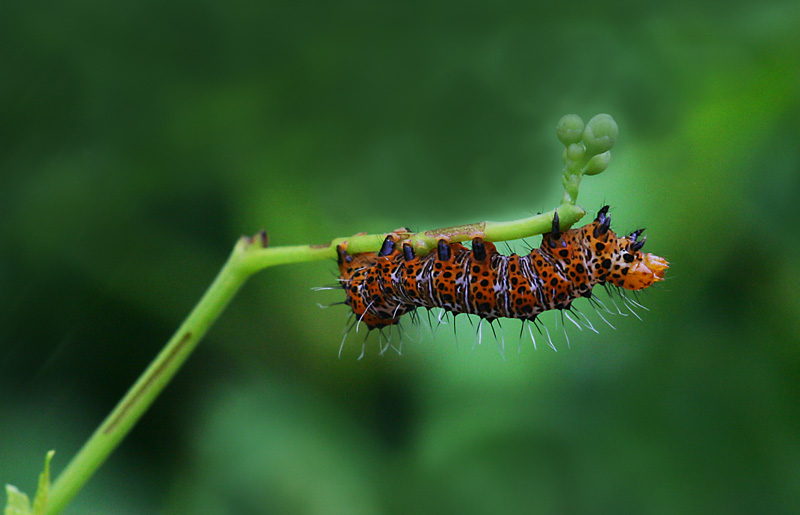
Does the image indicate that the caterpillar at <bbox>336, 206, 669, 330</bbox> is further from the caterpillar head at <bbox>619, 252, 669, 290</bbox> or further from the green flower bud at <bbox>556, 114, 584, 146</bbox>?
the green flower bud at <bbox>556, 114, 584, 146</bbox>

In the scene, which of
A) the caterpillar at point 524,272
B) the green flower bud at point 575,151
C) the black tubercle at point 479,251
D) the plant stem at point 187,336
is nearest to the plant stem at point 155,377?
the plant stem at point 187,336

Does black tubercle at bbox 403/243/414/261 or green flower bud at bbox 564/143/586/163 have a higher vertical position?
green flower bud at bbox 564/143/586/163

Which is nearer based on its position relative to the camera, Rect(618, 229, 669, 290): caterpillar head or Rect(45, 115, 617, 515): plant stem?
Rect(45, 115, 617, 515): plant stem

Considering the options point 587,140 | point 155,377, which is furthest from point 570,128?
point 155,377

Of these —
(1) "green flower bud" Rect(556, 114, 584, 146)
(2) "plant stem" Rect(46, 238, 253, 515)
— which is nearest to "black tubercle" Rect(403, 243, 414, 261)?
(2) "plant stem" Rect(46, 238, 253, 515)

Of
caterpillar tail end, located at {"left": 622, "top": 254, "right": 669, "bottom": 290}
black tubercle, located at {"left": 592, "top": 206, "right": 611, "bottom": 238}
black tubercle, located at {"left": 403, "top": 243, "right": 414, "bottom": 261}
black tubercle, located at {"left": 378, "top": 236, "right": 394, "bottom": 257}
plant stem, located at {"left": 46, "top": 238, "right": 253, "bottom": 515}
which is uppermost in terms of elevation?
black tubercle, located at {"left": 592, "top": 206, "right": 611, "bottom": 238}

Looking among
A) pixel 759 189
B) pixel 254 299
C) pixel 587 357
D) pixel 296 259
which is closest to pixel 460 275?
pixel 296 259

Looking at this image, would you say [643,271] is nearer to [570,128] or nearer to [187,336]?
[570,128]
